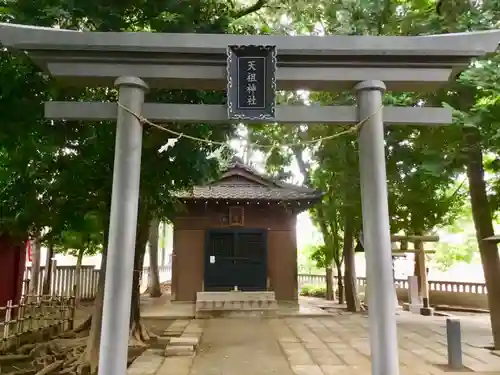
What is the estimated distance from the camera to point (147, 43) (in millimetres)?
4621

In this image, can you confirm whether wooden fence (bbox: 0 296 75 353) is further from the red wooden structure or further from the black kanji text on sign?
the black kanji text on sign

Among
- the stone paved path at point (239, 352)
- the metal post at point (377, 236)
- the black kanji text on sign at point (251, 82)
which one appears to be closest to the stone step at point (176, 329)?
the stone paved path at point (239, 352)

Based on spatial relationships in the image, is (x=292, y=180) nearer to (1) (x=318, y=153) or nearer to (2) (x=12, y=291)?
(1) (x=318, y=153)

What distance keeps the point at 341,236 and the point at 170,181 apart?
12948 mm

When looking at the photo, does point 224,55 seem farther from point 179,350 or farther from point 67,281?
point 67,281

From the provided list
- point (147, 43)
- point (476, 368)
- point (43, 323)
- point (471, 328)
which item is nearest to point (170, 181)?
point (147, 43)

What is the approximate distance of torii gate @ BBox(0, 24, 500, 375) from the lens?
14.6 ft

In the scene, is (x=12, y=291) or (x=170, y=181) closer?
(x=170, y=181)

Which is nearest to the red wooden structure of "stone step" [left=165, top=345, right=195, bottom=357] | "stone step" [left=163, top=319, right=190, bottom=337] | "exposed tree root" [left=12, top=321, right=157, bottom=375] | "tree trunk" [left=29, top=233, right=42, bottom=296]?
"tree trunk" [left=29, top=233, right=42, bottom=296]

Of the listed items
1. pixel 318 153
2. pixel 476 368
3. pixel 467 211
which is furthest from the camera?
pixel 467 211

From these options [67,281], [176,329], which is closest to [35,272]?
[67,281]

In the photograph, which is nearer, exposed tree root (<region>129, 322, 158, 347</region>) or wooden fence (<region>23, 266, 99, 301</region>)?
exposed tree root (<region>129, 322, 158, 347</region>)

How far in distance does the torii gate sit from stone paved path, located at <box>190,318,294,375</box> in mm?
3017

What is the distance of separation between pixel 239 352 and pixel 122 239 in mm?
5054
